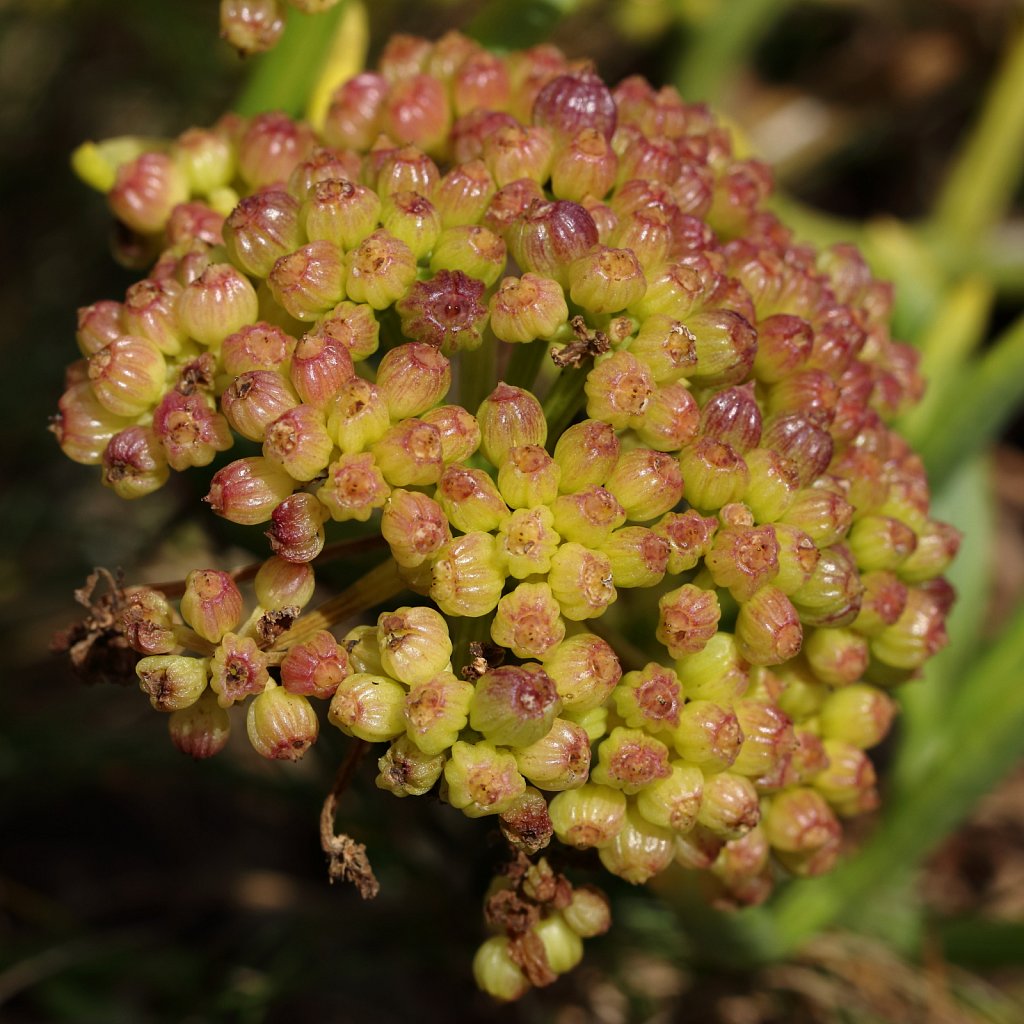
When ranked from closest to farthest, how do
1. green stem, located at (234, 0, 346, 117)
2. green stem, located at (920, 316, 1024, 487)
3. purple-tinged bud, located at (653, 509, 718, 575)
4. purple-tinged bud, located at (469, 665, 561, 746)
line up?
1. purple-tinged bud, located at (469, 665, 561, 746)
2. purple-tinged bud, located at (653, 509, 718, 575)
3. green stem, located at (234, 0, 346, 117)
4. green stem, located at (920, 316, 1024, 487)

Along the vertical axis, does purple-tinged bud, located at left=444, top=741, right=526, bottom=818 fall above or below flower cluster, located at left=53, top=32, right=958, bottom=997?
below

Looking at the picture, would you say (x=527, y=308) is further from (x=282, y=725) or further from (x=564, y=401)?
(x=282, y=725)

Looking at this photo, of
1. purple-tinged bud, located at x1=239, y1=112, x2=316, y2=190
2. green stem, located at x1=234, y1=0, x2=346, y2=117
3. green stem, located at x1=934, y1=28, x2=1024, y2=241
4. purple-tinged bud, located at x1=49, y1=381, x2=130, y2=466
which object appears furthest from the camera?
green stem, located at x1=934, y1=28, x2=1024, y2=241

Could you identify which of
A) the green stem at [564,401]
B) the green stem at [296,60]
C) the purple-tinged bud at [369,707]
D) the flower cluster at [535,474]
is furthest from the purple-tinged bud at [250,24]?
the purple-tinged bud at [369,707]

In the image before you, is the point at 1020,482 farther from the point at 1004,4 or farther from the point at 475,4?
the point at 475,4

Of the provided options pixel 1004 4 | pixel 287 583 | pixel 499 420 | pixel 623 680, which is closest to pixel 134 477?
pixel 287 583

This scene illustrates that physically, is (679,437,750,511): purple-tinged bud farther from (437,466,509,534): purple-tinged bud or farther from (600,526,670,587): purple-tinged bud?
(437,466,509,534): purple-tinged bud

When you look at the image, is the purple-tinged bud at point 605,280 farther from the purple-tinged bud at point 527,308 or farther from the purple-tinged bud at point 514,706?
the purple-tinged bud at point 514,706

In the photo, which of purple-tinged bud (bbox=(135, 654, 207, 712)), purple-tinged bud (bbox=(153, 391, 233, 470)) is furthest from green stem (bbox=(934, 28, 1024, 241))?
purple-tinged bud (bbox=(135, 654, 207, 712))
